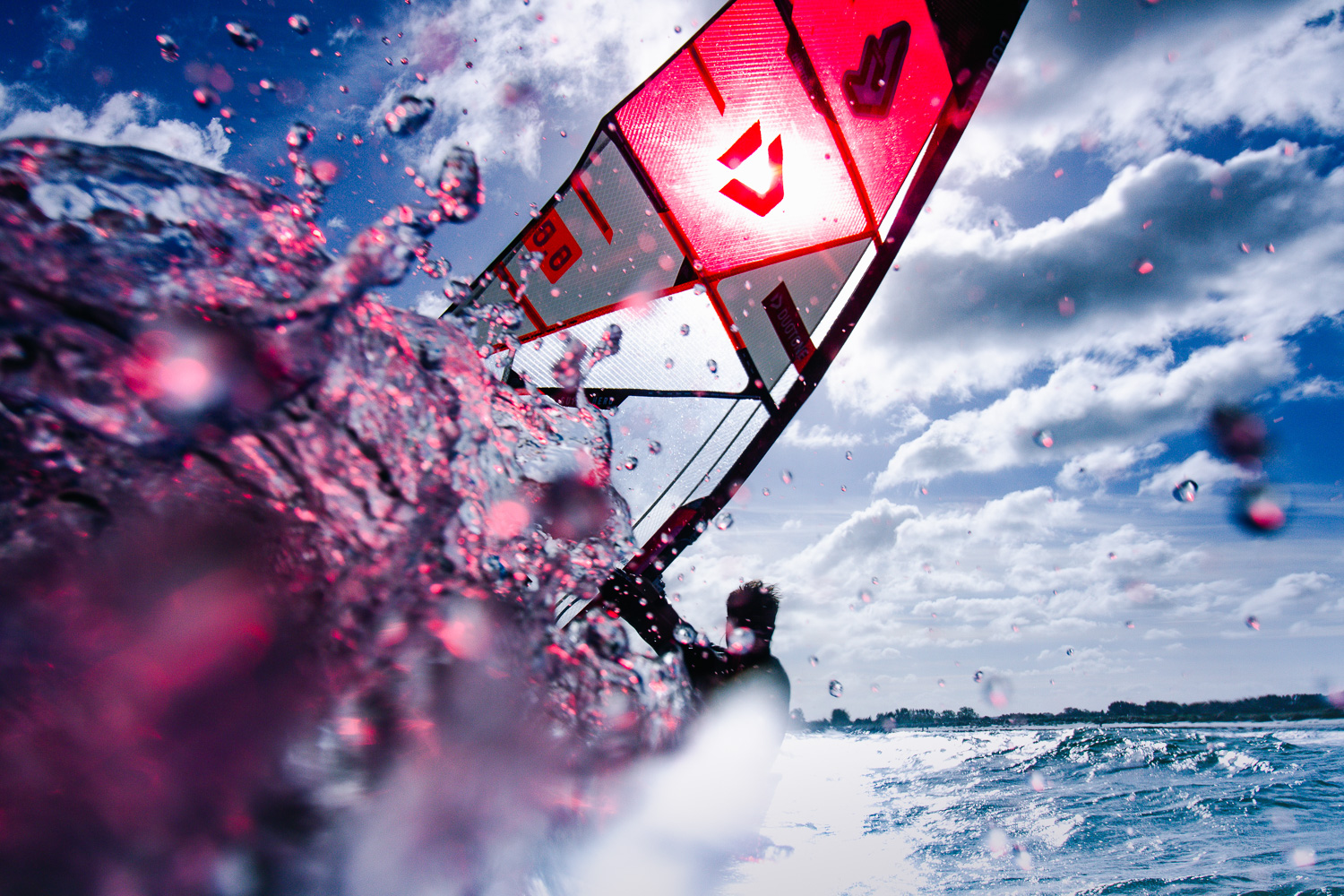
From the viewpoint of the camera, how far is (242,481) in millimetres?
1487

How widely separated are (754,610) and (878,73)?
3.76 m

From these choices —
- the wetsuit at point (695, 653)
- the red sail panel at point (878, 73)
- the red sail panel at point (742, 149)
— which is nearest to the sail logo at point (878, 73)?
the red sail panel at point (878, 73)

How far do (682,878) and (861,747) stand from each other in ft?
96.3

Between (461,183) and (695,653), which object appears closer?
(461,183)

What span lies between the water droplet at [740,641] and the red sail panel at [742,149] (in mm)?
2787

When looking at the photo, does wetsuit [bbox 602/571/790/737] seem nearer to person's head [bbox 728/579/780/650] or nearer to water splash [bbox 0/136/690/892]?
person's head [bbox 728/579/780/650]

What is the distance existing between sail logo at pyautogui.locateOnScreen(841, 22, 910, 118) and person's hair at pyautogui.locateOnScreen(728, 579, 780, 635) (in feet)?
11.3

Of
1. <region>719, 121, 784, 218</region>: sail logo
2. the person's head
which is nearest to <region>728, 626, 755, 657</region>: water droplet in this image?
the person's head

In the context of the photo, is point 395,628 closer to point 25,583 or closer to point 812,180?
point 25,583

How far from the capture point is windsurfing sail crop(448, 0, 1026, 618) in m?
4.02

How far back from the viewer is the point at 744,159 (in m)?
4.29

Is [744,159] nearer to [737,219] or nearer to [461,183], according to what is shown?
[737,219]

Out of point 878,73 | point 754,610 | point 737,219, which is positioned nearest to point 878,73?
point 878,73

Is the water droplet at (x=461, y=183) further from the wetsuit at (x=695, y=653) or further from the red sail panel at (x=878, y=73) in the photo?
the red sail panel at (x=878, y=73)
